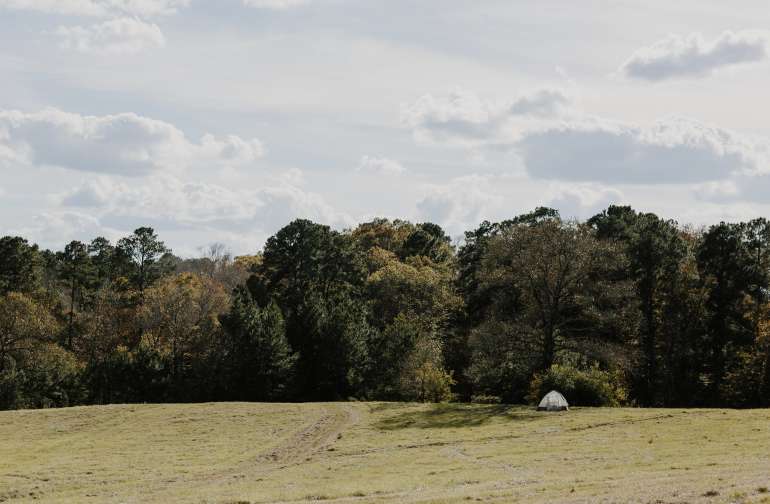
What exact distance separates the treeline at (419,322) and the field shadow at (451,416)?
10.6ft

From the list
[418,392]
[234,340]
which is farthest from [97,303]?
[418,392]

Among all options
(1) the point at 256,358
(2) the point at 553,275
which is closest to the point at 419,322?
(1) the point at 256,358

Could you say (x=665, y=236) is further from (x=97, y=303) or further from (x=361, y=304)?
(x=97, y=303)

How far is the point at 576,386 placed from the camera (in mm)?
59531

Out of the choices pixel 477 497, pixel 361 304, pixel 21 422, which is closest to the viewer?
pixel 477 497

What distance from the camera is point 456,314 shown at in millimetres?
94875

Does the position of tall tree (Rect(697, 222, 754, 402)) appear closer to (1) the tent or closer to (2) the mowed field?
(2) the mowed field

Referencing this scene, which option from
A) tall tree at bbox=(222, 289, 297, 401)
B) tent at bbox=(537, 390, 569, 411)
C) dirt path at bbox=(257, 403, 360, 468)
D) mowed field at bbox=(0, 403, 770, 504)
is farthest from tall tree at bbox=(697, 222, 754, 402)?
tall tree at bbox=(222, 289, 297, 401)

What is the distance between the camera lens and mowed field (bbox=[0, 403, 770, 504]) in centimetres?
2952

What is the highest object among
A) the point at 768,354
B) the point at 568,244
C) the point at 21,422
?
the point at 568,244

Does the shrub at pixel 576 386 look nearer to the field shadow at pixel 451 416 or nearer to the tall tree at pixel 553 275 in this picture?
the field shadow at pixel 451 416

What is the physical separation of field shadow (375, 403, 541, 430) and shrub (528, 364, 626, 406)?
217 cm

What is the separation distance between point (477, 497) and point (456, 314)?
6839cm

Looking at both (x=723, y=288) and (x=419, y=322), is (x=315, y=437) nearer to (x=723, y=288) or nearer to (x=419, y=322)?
(x=419, y=322)
